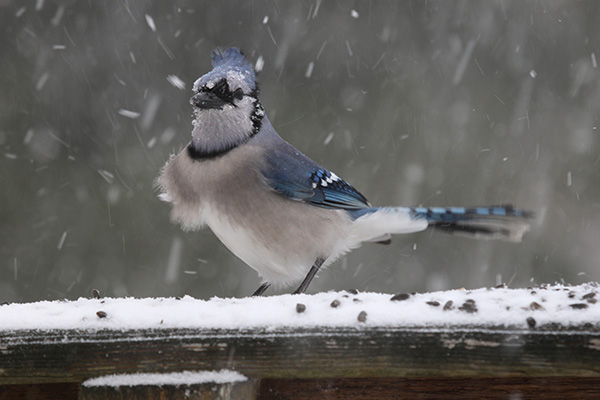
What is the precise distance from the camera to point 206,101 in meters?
2.79

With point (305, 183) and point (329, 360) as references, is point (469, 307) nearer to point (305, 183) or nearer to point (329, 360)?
point (329, 360)

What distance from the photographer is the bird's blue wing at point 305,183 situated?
3045 mm

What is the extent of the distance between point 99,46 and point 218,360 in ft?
14.9

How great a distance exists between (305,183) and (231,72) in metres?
0.55

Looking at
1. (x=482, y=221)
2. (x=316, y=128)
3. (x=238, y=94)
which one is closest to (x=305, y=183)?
(x=238, y=94)

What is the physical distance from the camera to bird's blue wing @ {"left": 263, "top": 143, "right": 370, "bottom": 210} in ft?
9.99

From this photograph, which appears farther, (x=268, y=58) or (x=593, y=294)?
(x=268, y=58)

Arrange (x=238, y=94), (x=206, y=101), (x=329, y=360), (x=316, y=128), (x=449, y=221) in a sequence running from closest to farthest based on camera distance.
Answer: (x=329, y=360)
(x=206, y=101)
(x=238, y=94)
(x=449, y=221)
(x=316, y=128)

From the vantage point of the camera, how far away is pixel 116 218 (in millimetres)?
5387

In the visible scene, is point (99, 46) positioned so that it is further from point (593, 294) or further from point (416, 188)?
point (593, 294)

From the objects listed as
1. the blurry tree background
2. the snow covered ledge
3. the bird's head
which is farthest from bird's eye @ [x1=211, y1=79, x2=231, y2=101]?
the blurry tree background

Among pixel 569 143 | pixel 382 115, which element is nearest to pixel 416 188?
pixel 382 115

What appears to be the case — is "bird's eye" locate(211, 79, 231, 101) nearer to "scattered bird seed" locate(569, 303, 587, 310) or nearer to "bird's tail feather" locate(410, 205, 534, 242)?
"bird's tail feather" locate(410, 205, 534, 242)

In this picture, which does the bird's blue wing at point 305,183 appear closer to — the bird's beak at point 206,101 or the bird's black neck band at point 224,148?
the bird's black neck band at point 224,148
